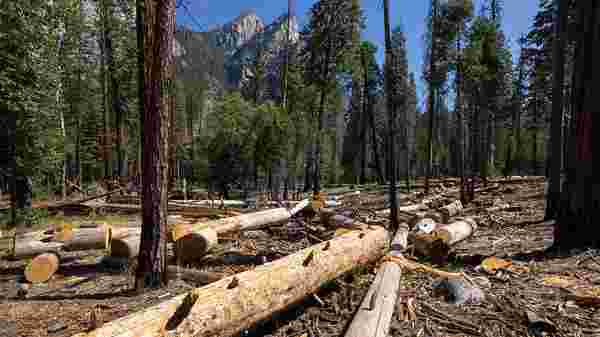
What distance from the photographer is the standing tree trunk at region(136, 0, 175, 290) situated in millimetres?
5020

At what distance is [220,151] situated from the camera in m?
22.7

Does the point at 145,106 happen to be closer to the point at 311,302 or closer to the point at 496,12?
the point at 311,302

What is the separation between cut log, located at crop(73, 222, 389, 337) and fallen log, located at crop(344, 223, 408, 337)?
0.69 meters

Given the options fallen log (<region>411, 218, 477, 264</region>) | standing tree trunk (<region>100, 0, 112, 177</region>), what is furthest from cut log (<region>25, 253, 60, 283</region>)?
standing tree trunk (<region>100, 0, 112, 177</region>)

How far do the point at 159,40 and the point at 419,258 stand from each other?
611cm

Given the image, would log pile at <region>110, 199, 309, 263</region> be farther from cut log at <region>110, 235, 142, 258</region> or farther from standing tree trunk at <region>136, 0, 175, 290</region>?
standing tree trunk at <region>136, 0, 175, 290</region>

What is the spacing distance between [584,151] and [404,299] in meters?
4.65

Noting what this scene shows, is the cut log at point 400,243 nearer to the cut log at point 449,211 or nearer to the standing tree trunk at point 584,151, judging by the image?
the standing tree trunk at point 584,151

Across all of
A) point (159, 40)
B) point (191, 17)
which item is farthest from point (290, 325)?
point (191, 17)

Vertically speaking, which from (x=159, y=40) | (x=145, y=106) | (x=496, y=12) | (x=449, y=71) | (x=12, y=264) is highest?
(x=496, y=12)

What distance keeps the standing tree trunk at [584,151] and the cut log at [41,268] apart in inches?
363

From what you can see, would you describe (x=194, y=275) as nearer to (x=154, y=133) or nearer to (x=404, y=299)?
(x=154, y=133)

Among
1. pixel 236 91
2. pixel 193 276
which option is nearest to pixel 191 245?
pixel 193 276

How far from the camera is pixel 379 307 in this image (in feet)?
11.9
